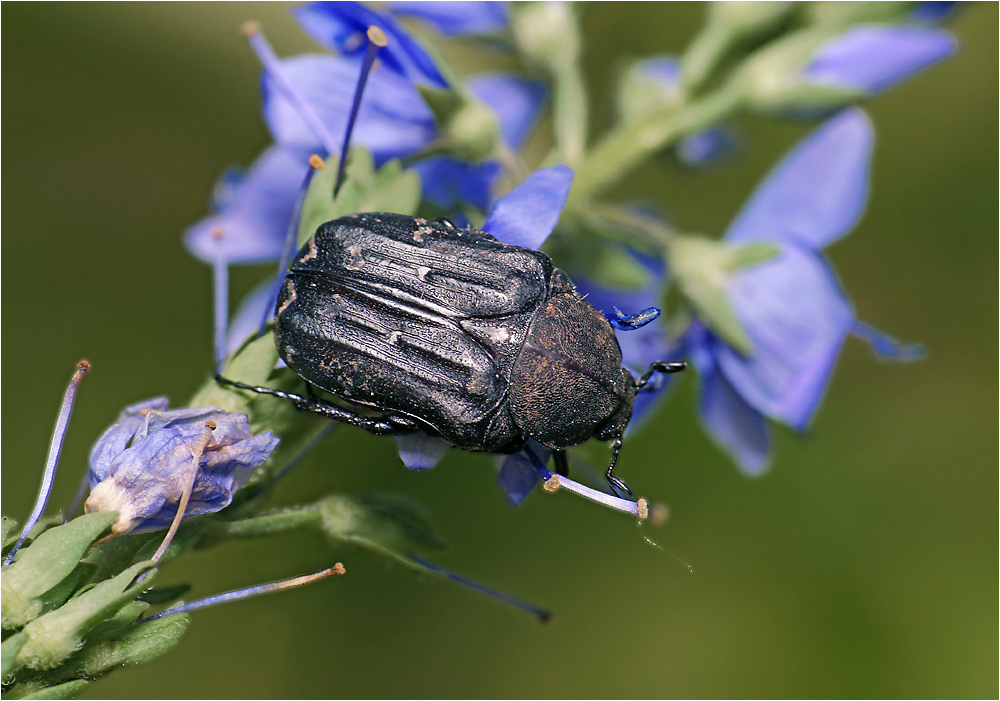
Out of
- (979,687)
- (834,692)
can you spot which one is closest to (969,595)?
(979,687)

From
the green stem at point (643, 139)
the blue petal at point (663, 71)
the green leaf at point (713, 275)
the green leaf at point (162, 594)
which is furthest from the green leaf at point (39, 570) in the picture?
the blue petal at point (663, 71)

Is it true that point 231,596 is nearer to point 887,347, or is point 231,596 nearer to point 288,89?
point 288,89

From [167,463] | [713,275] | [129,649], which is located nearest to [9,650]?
[129,649]

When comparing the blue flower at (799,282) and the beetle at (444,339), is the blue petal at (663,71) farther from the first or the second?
the beetle at (444,339)

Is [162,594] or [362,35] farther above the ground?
[362,35]

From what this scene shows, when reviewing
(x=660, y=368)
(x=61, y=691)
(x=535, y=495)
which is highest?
(x=660, y=368)

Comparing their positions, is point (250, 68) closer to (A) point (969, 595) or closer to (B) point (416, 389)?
(B) point (416, 389)
